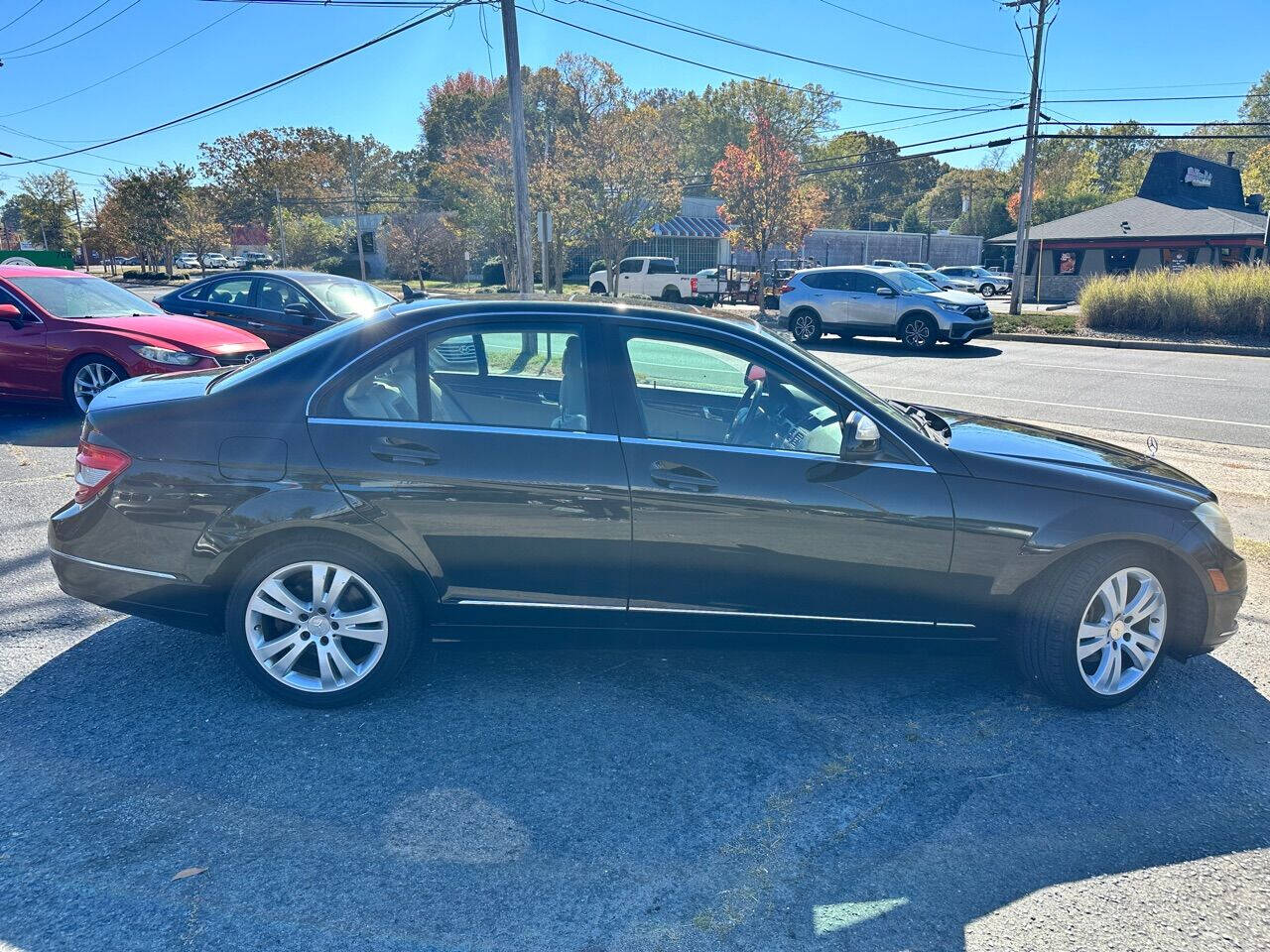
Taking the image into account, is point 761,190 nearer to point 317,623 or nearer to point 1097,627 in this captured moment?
point 1097,627

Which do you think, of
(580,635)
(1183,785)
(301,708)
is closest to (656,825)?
(580,635)

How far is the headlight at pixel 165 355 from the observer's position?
8438 mm

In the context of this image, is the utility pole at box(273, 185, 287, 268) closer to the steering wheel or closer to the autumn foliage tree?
the autumn foliage tree

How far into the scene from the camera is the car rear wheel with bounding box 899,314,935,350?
730 inches

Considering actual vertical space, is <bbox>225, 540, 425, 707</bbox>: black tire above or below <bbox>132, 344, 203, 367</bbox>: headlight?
below

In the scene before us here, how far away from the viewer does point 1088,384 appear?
1377 cm

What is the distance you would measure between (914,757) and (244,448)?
285 cm

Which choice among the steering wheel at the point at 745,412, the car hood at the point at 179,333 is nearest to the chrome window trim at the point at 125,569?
the steering wheel at the point at 745,412

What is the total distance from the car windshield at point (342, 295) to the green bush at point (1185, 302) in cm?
1865

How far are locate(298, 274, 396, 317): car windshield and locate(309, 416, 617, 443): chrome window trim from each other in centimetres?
765

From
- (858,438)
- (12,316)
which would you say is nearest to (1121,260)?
(12,316)

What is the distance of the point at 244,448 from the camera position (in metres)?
3.44

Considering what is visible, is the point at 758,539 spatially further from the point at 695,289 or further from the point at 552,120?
the point at 552,120

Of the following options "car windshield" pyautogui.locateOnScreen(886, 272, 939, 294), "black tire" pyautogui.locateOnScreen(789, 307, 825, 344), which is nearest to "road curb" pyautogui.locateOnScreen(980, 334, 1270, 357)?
"car windshield" pyautogui.locateOnScreen(886, 272, 939, 294)
